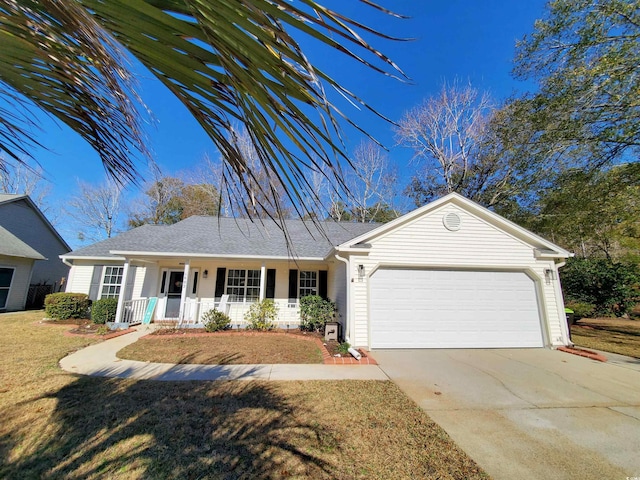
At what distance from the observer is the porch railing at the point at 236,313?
10438mm

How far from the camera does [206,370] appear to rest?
231 inches

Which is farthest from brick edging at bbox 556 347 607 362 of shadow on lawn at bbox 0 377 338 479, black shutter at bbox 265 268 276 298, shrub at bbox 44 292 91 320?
shrub at bbox 44 292 91 320

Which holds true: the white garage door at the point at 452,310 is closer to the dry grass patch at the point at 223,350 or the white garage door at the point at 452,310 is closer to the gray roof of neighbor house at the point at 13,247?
the dry grass patch at the point at 223,350

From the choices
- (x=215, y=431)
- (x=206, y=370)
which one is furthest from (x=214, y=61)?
(x=206, y=370)

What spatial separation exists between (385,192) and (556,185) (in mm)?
9833

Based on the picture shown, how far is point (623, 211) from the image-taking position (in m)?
10.6

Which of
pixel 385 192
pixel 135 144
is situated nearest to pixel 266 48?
pixel 135 144

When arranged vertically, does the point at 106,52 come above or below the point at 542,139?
below

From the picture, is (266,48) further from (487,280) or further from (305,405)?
(487,280)

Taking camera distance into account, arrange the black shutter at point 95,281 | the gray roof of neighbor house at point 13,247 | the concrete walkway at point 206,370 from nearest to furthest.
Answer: the concrete walkway at point 206,370 < the black shutter at point 95,281 < the gray roof of neighbor house at point 13,247

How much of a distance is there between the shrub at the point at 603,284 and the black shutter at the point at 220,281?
16323 millimetres

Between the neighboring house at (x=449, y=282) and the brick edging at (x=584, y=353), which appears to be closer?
Result: the brick edging at (x=584, y=353)

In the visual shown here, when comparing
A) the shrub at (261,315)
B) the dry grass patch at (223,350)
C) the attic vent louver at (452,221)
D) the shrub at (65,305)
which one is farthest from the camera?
the shrub at (65,305)

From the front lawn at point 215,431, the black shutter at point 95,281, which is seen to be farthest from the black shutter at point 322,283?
the black shutter at point 95,281
